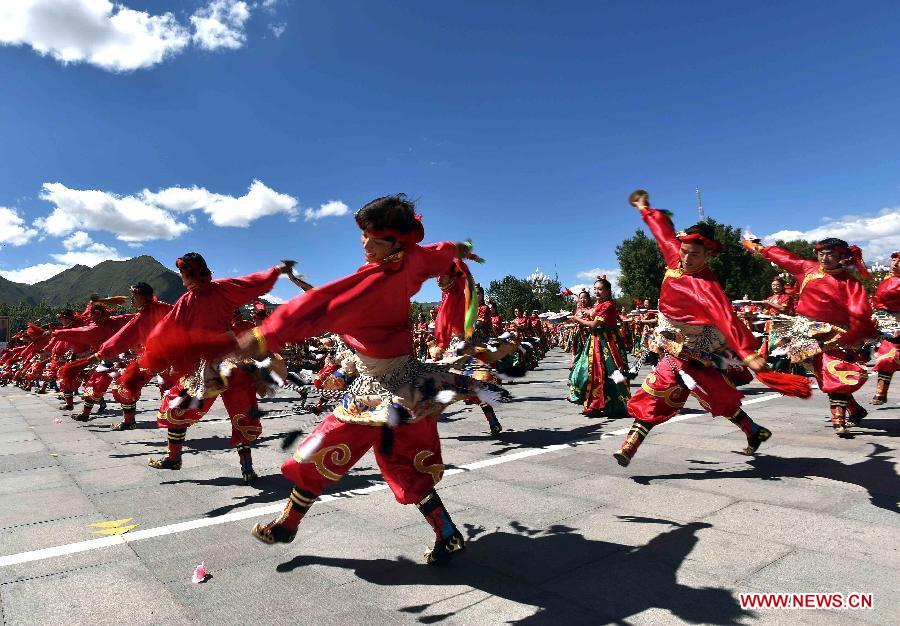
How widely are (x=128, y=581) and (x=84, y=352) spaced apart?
34.5 ft

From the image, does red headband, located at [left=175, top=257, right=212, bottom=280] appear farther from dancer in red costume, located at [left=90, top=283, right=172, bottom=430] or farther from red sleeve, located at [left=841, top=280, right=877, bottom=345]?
red sleeve, located at [left=841, top=280, right=877, bottom=345]

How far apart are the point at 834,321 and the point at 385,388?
17.8 feet

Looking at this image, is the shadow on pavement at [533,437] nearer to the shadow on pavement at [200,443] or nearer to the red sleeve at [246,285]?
the shadow on pavement at [200,443]

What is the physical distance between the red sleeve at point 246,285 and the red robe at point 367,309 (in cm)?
231

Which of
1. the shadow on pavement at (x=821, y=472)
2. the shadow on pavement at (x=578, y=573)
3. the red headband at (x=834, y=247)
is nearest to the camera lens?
the shadow on pavement at (x=578, y=573)

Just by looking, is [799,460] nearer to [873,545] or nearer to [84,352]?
[873,545]

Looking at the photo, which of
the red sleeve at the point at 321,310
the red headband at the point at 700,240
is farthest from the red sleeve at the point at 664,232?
the red sleeve at the point at 321,310

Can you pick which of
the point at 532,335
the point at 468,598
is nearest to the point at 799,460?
the point at 468,598

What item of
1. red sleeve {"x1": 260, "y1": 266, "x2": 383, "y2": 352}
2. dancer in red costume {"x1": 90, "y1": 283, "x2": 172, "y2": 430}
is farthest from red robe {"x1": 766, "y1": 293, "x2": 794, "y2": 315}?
dancer in red costume {"x1": 90, "y1": 283, "x2": 172, "y2": 430}

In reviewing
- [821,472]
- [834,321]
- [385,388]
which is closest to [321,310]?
[385,388]

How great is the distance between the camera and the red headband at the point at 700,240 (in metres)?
4.50

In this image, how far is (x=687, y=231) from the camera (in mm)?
4621

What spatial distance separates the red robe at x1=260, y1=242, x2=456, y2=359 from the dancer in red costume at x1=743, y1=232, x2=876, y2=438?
4.58 metres

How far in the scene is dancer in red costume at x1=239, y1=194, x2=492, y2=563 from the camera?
2938mm
